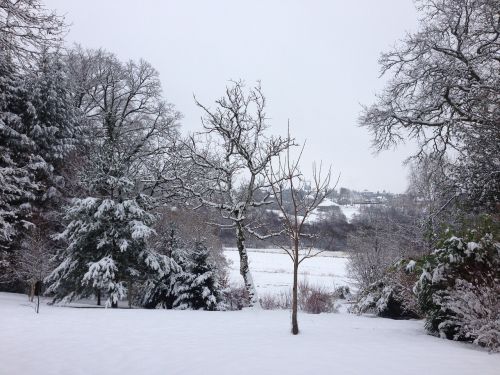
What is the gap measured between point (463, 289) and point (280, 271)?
3067 cm

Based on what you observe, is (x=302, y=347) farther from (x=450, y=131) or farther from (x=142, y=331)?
(x=450, y=131)

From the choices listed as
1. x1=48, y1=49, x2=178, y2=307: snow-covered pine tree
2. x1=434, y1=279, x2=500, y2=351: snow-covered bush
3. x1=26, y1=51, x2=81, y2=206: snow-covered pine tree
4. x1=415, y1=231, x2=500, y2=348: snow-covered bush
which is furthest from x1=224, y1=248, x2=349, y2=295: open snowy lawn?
x1=434, y1=279, x2=500, y2=351: snow-covered bush

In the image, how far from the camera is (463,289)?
6.40 meters

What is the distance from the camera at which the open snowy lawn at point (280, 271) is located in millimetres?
27531

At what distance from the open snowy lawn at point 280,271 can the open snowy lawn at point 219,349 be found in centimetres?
1599

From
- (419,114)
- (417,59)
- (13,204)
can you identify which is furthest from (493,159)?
(13,204)

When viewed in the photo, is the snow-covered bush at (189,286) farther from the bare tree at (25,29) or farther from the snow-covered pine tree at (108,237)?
the bare tree at (25,29)

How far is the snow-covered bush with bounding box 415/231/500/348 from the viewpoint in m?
5.82

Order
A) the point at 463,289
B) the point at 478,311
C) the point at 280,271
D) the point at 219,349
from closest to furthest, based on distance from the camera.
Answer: the point at 219,349
the point at 478,311
the point at 463,289
the point at 280,271

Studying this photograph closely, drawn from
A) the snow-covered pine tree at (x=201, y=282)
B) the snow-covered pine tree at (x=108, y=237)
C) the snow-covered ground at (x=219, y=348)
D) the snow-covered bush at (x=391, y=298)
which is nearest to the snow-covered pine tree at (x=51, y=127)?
the snow-covered pine tree at (x=108, y=237)

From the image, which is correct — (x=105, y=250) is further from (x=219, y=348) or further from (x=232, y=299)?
(x=219, y=348)

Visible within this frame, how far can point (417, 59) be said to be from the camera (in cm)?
1170

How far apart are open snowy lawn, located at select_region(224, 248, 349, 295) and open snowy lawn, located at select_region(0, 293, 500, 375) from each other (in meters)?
16.0

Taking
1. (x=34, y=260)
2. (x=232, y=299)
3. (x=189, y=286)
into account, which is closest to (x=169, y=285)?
(x=189, y=286)
